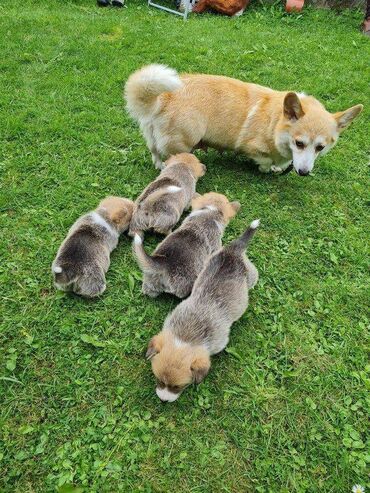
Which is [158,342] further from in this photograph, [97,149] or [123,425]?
[97,149]

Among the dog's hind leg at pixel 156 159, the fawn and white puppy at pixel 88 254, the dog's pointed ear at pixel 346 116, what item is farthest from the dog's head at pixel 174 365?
the dog's pointed ear at pixel 346 116

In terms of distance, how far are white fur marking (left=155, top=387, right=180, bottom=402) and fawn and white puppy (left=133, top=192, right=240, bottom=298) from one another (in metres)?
0.80

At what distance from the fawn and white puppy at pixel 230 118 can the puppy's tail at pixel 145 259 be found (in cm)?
172

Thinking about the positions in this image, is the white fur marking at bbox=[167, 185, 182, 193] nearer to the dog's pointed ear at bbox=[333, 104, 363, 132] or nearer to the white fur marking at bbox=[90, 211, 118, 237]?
the white fur marking at bbox=[90, 211, 118, 237]

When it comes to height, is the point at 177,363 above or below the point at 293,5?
below

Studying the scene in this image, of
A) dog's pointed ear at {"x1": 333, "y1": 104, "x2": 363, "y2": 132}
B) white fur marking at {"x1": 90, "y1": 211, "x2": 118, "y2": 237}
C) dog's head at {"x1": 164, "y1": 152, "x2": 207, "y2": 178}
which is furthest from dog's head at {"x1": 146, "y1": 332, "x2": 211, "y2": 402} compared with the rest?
dog's pointed ear at {"x1": 333, "y1": 104, "x2": 363, "y2": 132}

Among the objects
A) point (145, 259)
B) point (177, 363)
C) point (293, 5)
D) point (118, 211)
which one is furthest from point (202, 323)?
point (293, 5)

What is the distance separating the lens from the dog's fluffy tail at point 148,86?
12.6 feet

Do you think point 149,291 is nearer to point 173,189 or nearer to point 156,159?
point 173,189

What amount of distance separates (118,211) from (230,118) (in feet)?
5.68

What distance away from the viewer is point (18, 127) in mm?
4887

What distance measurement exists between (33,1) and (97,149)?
5.40 meters

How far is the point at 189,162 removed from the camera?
4.18 m

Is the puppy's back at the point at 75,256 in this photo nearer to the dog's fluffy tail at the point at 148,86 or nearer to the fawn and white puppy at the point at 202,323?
the fawn and white puppy at the point at 202,323
